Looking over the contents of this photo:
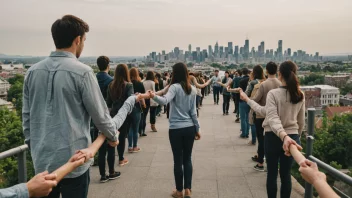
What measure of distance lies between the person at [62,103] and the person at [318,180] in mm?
1404

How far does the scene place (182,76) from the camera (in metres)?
4.40

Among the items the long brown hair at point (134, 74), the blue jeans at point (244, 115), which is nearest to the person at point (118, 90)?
the long brown hair at point (134, 74)

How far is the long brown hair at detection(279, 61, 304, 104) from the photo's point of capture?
3.59m

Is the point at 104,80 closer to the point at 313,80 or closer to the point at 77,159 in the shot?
the point at 77,159

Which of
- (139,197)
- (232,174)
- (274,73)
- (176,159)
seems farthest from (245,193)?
(274,73)

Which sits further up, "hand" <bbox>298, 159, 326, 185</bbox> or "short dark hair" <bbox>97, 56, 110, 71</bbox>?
"short dark hair" <bbox>97, 56, 110, 71</bbox>

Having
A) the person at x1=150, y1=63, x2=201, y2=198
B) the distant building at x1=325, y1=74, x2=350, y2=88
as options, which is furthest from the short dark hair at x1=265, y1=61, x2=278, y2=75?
the distant building at x1=325, y1=74, x2=350, y2=88

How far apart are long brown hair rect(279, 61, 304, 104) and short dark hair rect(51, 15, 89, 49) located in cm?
232

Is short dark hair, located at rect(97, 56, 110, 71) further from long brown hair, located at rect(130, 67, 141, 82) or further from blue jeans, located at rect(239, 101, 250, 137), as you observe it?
blue jeans, located at rect(239, 101, 250, 137)

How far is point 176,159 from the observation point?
4402 millimetres

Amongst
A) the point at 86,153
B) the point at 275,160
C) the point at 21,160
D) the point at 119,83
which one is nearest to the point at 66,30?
the point at 86,153

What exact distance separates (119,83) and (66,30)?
3.00 m

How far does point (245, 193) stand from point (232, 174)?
891mm

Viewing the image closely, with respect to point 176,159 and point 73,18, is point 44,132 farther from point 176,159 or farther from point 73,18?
point 176,159
